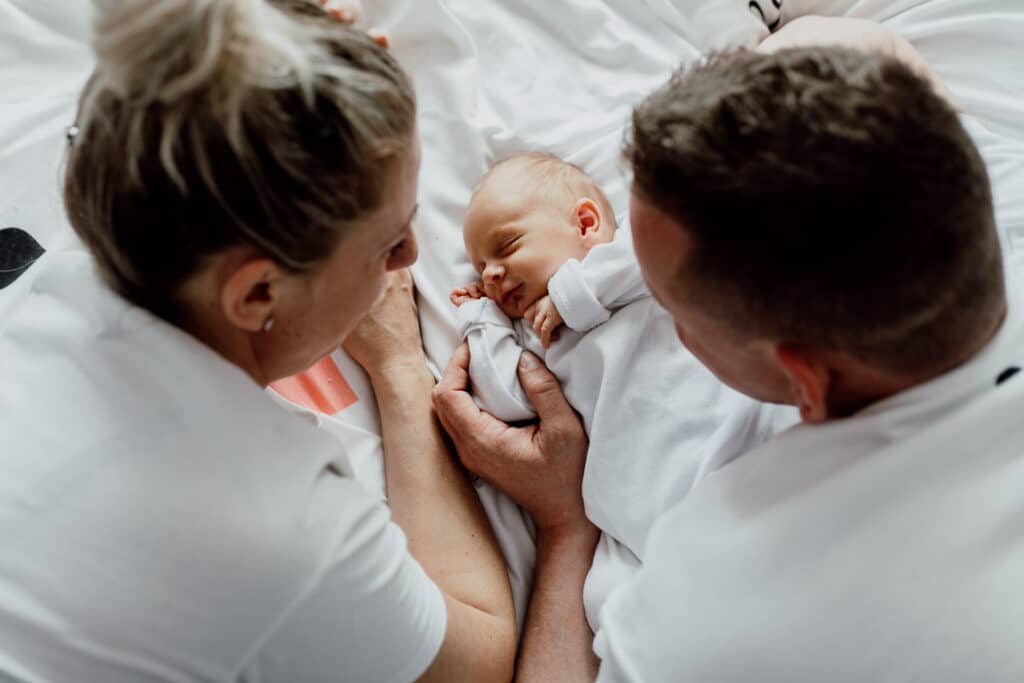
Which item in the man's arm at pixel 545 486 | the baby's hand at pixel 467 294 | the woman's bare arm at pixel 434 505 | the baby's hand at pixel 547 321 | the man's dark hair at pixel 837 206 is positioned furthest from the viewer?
the baby's hand at pixel 467 294

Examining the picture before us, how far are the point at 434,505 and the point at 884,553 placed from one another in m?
0.66

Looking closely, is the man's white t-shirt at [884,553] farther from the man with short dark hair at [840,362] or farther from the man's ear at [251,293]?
the man's ear at [251,293]

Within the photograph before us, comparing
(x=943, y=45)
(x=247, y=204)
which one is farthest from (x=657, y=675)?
(x=943, y=45)

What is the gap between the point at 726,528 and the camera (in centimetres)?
90

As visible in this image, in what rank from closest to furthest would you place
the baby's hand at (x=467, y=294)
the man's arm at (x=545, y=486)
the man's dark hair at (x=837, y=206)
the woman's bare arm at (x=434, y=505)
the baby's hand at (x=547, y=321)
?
the man's dark hair at (x=837, y=206), the woman's bare arm at (x=434, y=505), the man's arm at (x=545, y=486), the baby's hand at (x=547, y=321), the baby's hand at (x=467, y=294)

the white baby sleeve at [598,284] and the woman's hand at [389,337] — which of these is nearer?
the white baby sleeve at [598,284]

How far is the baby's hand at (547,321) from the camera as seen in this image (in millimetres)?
1302

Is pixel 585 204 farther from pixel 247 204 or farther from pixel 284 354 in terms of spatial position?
pixel 247 204

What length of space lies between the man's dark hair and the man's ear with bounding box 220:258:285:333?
40 centimetres

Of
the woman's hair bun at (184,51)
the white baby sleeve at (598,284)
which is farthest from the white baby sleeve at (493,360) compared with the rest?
the woman's hair bun at (184,51)

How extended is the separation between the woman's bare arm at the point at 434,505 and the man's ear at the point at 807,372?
19.9 inches

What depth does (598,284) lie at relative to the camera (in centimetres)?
125

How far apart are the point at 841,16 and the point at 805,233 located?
107 cm

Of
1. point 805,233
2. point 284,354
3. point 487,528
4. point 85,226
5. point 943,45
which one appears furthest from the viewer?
point 943,45
